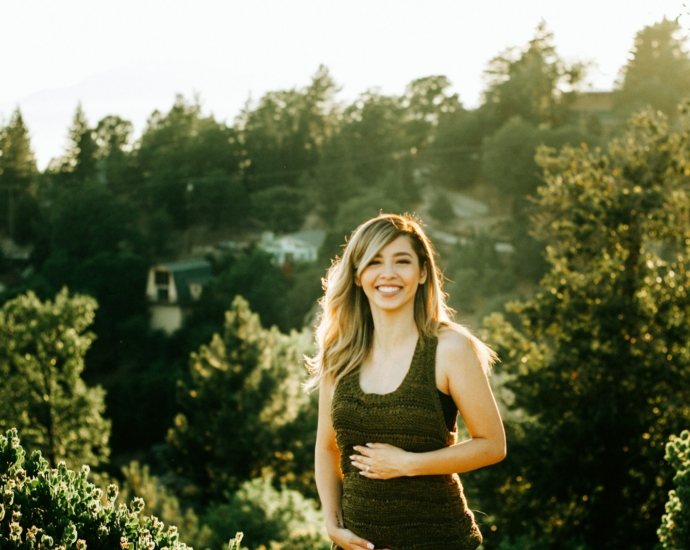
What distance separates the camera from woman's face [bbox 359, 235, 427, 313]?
3039 mm

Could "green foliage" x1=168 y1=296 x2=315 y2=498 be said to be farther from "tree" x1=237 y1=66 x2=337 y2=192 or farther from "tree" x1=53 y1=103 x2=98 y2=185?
"tree" x1=53 y1=103 x2=98 y2=185

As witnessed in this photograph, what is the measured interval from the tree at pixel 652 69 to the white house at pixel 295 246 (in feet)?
87.6

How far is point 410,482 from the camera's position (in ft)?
9.39

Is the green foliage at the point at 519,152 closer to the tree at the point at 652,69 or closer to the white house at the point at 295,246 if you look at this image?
the tree at the point at 652,69

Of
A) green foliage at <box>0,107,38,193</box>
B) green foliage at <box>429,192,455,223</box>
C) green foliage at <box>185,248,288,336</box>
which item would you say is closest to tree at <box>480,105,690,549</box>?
green foliage at <box>185,248,288,336</box>

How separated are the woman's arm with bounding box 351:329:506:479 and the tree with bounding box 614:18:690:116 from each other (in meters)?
60.9

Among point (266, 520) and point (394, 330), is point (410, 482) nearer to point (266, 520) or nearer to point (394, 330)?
point (394, 330)

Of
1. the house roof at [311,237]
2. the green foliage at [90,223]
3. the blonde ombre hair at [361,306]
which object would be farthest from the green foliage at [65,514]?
the green foliage at [90,223]

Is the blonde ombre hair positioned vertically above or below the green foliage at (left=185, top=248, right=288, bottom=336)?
above

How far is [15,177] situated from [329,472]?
67.1 metres

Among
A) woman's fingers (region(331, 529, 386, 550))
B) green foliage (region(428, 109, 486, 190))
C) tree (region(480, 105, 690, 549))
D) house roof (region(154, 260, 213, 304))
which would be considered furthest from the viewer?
green foliage (region(428, 109, 486, 190))

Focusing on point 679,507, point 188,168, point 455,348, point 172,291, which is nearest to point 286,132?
point 188,168

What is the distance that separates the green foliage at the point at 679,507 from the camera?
4559 millimetres

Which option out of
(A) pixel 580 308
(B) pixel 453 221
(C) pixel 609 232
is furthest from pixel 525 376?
(B) pixel 453 221
